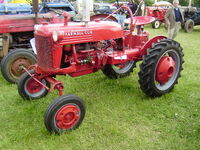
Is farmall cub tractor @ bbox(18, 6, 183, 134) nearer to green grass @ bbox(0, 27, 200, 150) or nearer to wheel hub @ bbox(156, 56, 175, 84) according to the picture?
wheel hub @ bbox(156, 56, 175, 84)

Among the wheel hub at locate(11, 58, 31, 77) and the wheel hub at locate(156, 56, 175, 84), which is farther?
the wheel hub at locate(11, 58, 31, 77)

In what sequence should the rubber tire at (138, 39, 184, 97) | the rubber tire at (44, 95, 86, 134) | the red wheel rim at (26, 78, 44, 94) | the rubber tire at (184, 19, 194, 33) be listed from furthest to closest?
the rubber tire at (184, 19, 194, 33), the red wheel rim at (26, 78, 44, 94), the rubber tire at (138, 39, 184, 97), the rubber tire at (44, 95, 86, 134)

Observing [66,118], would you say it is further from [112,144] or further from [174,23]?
[174,23]

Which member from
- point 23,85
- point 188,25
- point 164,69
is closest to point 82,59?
point 23,85

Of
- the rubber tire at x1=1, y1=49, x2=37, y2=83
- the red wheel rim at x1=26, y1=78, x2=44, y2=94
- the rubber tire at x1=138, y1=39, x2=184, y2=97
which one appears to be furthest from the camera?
the rubber tire at x1=1, y1=49, x2=37, y2=83

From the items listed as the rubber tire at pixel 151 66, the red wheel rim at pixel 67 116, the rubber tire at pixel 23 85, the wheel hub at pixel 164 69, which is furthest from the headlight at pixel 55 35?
the wheel hub at pixel 164 69

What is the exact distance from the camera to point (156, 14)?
14.5m

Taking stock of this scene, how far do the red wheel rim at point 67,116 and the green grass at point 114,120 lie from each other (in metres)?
0.12

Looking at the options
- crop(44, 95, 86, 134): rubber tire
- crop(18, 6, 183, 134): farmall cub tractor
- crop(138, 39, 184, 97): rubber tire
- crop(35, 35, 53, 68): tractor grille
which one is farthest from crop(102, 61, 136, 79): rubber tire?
crop(44, 95, 86, 134): rubber tire

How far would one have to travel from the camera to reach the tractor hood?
9.36 feet

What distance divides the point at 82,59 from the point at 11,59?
1.57m

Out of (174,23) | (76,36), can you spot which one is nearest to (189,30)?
(174,23)

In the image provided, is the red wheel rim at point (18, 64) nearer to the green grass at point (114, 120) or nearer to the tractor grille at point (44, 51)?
the green grass at point (114, 120)

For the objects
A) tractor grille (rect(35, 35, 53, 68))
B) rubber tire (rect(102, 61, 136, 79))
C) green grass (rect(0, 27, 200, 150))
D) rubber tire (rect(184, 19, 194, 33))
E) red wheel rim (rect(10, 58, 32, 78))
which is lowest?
green grass (rect(0, 27, 200, 150))
